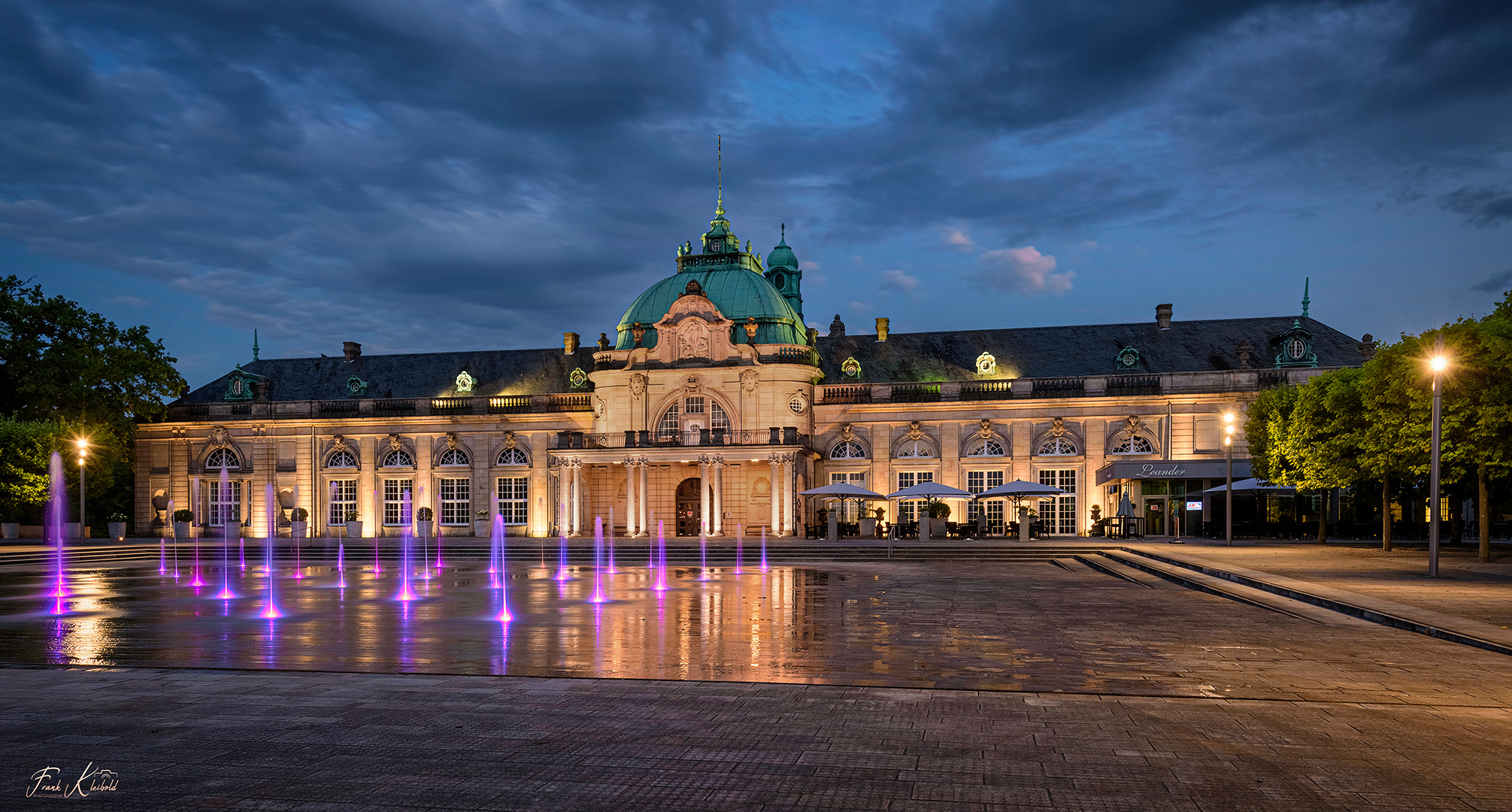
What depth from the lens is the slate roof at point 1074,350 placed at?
53.2 m

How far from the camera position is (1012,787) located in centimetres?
677

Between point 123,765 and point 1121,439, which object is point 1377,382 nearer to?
point 1121,439

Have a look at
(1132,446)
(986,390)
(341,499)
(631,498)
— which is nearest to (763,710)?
(631,498)

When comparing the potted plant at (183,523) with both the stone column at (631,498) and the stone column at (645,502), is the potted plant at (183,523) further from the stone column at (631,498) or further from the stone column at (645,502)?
the stone column at (645,502)

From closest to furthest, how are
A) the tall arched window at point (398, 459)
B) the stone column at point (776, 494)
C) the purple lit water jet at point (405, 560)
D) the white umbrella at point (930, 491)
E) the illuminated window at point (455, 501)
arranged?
the purple lit water jet at point (405, 560), the white umbrella at point (930, 491), the stone column at point (776, 494), the illuminated window at point (455, 501), the tall arched window at point (398, 459)

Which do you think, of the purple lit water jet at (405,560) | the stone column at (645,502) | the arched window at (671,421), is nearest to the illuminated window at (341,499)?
the purple lit water jet at (405,560)

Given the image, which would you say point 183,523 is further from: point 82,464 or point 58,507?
point 58,507

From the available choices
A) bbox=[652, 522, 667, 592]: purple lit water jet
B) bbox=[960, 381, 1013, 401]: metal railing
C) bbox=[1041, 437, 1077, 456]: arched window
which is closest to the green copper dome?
bbox=[960, 381, 1013, 401]: metal railing

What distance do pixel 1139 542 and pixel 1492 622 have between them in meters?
25.7

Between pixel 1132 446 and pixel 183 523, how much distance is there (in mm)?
47811

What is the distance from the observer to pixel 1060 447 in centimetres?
5091

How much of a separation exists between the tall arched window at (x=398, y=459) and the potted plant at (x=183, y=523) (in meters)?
9.86

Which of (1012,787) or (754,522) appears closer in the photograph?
(1012,787)

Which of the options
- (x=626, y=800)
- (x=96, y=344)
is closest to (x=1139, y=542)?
(x=626, y=800)
